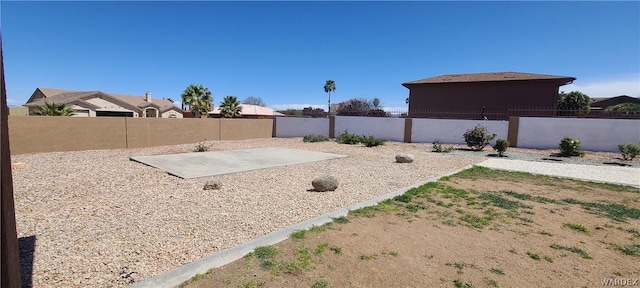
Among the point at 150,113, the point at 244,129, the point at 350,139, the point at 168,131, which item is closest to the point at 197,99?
the point at 150,113

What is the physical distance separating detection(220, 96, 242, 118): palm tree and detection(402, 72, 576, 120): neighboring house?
19570 mm

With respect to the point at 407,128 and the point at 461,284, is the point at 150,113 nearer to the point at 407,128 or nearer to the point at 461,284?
the point at 407,128

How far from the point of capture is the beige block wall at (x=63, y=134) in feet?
38.4

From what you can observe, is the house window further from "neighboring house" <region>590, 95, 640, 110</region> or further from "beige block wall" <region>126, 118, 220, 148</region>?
"neighboring house" <region>590, 95, 640, 110</region>

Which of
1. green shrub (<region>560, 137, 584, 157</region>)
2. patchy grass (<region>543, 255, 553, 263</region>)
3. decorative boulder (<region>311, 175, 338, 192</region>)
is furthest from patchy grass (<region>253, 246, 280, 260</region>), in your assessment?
green shrub (<region>560, 137, 584, 157</region>)

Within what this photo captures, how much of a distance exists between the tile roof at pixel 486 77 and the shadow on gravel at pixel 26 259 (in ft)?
88.1

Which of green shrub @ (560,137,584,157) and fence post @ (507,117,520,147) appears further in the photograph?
fence post @ (507,117,520,147)

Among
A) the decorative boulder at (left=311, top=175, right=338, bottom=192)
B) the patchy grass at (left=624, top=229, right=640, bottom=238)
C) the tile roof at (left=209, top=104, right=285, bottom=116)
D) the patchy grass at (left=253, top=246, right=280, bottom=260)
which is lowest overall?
the patchy grass at (left=253, top=246, right=280, bottom=260)

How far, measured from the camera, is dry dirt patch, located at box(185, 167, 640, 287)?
300 cm

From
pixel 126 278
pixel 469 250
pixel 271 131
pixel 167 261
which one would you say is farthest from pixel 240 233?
pixel 271 131

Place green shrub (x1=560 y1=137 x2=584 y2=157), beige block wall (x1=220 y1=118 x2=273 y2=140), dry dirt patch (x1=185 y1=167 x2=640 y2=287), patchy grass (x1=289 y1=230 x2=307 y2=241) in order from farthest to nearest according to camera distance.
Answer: beige block wall (x1=220 y1=118 x2=273 y2=140) → green shrub (x1=560 y1=137 x2=584 y2=157) → patchy grass (x1=289 y1=230 x2=307 y2=241) → dry dirt patch (x1=185 y1=167 x2=640 y2=287)

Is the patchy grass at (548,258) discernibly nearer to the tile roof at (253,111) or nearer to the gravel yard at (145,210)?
the gravel yard at (145,210)

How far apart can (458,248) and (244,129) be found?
1884 cm

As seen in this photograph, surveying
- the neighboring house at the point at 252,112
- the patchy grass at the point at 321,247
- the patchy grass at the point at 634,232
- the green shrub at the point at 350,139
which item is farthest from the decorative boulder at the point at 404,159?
the neighboring house at the point at 252,112
